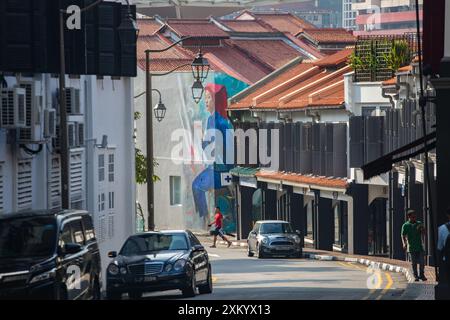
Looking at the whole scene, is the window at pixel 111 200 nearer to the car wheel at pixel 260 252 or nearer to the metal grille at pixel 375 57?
the car wheel at pixel 260 252

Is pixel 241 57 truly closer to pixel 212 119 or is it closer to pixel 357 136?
pixel 212 119

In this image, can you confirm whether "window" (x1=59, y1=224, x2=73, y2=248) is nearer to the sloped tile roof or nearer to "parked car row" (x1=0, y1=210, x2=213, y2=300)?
"parked car row" (x1=0, y1=210, x2=213, y2=300)

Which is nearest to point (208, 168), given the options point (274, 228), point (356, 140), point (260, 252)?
point (356, 140)

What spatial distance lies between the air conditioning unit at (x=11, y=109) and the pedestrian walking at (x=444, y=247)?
32.0 feet

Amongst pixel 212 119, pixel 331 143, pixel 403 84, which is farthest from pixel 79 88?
pixel 212 119

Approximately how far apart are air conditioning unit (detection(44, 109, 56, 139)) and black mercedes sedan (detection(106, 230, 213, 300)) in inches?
142

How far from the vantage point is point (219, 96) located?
284 ft

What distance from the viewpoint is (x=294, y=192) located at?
71500 millimetres

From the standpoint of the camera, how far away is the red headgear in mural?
8575 centimetres

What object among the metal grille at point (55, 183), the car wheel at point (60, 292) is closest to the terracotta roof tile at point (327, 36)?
the metal grille at point (55, 183)

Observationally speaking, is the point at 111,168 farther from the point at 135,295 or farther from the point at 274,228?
the point at 274,228

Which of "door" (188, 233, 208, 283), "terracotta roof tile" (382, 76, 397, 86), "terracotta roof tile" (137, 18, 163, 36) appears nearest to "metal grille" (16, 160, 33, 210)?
"door" (188, 233, 208, 283)

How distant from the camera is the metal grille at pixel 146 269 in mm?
32406
